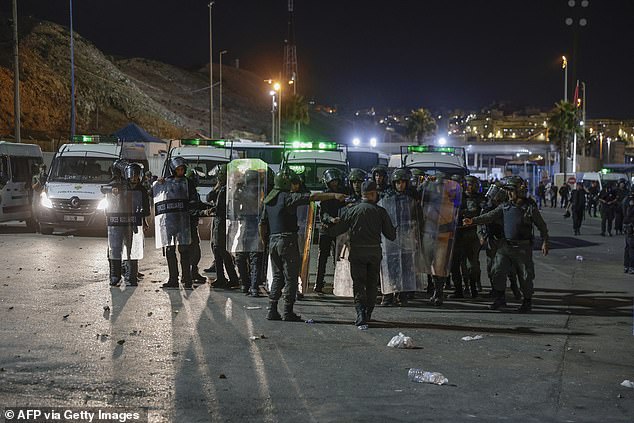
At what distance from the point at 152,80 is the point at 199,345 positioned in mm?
131847

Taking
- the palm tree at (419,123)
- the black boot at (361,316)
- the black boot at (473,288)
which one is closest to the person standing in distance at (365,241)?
the black boot at (361,316)

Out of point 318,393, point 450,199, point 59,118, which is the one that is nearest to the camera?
point 318,393

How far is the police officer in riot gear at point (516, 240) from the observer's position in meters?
11.1

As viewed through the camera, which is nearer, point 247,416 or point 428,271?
point 247,416

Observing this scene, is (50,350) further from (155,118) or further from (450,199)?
(155,118)

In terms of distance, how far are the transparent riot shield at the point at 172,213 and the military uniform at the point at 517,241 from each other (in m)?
4.61

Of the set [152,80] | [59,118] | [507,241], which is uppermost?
[152,80]

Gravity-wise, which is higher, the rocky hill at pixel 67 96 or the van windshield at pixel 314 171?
the rocky hill at pixel 67 96

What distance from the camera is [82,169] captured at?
893 inches

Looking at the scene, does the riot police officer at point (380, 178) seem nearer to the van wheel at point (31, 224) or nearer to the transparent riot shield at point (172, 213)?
the transparent riot shield at point (172, 213)

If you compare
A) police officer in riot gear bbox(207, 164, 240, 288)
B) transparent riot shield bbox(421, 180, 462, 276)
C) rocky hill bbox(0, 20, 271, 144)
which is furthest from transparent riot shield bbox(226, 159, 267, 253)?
rocky hill bbox(0, 20, 271, 144)

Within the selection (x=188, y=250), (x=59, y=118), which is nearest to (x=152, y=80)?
(x=59, y=118)

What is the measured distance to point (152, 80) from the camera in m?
136

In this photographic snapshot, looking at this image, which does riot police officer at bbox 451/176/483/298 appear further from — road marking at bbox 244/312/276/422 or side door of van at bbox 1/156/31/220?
side door of van at bbox 1/156/31/220
